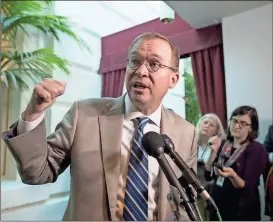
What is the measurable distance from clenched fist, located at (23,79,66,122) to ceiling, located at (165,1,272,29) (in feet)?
4.49

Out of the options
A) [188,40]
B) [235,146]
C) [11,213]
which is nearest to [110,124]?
[235,146]

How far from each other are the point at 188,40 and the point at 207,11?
0.33 metres

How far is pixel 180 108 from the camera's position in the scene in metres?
0.98

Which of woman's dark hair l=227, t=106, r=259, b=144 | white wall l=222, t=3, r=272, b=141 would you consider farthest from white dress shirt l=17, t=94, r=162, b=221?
white wall l=222, t=3, r=272, b=141

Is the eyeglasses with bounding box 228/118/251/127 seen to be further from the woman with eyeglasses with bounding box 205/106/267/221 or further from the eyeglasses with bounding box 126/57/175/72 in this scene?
the eyeglasses with bounding box 126/57/175/72

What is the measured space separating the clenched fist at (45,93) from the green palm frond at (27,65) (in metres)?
0.96

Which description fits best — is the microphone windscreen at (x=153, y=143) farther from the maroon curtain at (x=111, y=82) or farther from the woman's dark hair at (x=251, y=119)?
the woman's dark hair at (x=251, y=119)

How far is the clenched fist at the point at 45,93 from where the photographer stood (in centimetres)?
48

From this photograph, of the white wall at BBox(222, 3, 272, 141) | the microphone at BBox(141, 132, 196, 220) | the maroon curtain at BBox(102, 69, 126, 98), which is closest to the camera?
the microphone at BBox(141, 132, 196, 220)

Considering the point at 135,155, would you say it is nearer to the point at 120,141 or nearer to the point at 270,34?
the point at 120,141

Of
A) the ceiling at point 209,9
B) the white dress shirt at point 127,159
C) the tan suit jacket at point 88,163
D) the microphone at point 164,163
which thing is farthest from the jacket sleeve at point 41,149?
the ceiling at point 209,9

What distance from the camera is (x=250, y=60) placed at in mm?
1665

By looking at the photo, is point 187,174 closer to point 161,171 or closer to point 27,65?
point 161,171

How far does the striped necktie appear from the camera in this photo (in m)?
0.66
